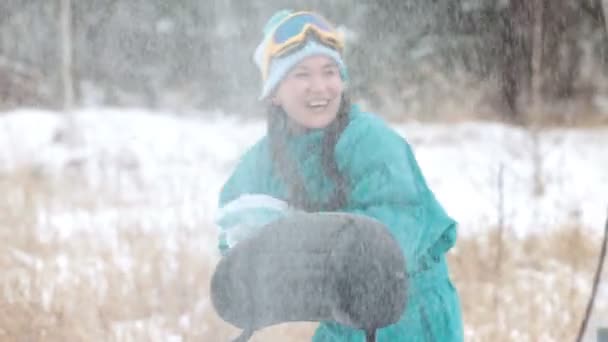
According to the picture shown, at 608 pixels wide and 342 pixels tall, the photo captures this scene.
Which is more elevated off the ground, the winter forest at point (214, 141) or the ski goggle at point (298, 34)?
the ski goggle at point (298, 34)

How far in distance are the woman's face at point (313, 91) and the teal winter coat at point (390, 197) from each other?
28mm

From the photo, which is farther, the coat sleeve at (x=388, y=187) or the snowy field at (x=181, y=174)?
the snowy field at (x=181, y=174)

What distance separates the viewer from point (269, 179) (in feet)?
4.93

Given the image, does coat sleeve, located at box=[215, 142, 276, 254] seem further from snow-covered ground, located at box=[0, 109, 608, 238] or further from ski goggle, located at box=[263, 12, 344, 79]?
ski goggle, located at box=[263, 12, 344, 79]

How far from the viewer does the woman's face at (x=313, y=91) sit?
148 centimetres

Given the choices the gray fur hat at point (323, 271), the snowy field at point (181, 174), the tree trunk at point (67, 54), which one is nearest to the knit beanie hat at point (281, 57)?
the snowy field at point (181, 174)

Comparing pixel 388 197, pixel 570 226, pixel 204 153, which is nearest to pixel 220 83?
pixel 204 153

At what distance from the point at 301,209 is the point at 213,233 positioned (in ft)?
0.69

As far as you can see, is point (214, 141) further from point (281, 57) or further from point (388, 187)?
point (388, 187)

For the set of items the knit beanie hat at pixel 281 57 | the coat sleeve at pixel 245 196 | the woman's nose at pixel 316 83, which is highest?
the knit beanie hat at pixel 281 57

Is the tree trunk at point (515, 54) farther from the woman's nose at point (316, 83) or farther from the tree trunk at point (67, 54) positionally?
Answer: the tree trunk at point (67, 54)

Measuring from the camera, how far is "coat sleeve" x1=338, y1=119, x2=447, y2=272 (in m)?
1.44

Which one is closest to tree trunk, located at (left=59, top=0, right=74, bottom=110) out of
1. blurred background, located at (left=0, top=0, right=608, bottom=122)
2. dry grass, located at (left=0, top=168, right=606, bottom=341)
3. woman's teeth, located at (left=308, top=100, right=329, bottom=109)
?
blurred background, located at (left=0, top=0, right=608, bottom=122)

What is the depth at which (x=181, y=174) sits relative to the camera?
1.63 metres
